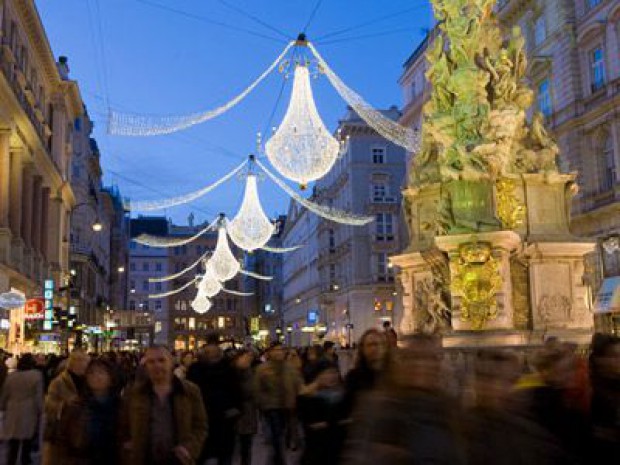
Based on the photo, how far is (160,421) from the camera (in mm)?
6504

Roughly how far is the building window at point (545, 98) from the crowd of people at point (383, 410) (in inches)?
1479

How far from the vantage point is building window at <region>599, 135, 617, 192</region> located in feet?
128

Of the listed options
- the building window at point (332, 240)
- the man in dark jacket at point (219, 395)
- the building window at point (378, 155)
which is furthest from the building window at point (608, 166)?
the building window at point (332, 240)

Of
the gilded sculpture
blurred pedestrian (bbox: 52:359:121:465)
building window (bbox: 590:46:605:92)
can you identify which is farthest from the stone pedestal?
building window (bbox: 590:46:605:92)

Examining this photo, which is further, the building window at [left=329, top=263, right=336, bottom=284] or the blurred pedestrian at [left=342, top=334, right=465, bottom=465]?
the building window at [left=329, top=263, right=336, bottom=284]

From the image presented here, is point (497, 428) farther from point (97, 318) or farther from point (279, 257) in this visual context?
point (279, 257)

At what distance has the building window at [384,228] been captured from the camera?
232 ft

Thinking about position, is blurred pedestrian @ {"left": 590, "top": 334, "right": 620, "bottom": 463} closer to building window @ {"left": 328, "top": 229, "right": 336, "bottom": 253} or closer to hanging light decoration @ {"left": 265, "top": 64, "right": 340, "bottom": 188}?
hanging light decoration @ {"left": 265, "top": 64, "right": 340, "bottom": 188}

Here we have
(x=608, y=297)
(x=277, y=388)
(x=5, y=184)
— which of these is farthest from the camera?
(x=608, y=297)

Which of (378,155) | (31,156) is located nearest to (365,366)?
(31,156)

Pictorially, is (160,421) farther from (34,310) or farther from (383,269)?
(383,269)

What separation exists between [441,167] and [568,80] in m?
25.7

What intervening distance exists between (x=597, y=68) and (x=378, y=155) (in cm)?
3400

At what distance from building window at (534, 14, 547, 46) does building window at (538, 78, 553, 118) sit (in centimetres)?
231
